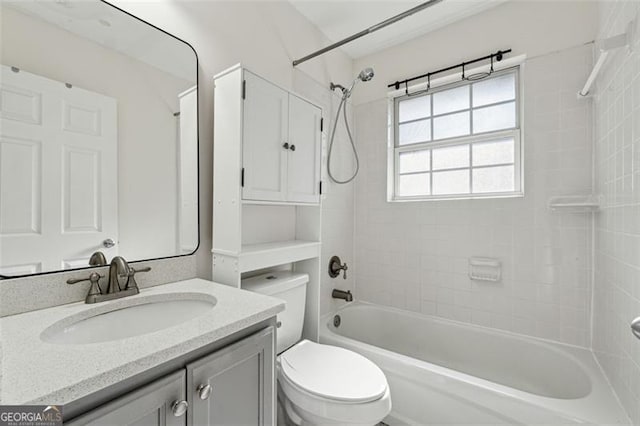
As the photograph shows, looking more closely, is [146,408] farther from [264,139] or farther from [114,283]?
[264,139]

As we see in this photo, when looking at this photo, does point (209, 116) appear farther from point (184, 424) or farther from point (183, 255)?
point (184, 424)

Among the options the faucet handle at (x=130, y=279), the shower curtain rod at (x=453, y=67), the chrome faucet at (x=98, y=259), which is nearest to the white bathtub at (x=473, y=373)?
the faucet handle at (x=130, y=279)

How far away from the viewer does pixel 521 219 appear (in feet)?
5.95

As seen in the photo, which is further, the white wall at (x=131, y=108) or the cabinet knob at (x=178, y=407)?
the white wall at (x=131, y=108)

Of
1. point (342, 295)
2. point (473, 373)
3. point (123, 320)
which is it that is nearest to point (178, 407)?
point (123, 320)

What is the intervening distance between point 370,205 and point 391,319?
0.95 metres

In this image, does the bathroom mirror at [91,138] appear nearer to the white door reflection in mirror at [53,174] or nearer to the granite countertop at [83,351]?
the white door reflection in mirror at [53,174]

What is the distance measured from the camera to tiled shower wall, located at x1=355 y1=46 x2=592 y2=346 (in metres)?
1.65

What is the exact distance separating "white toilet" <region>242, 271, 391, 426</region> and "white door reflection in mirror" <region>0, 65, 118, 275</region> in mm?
676

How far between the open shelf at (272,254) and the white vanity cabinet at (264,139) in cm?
25

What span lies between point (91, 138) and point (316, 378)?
1.29 m

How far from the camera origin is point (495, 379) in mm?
1793

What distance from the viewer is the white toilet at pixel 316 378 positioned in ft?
3.51

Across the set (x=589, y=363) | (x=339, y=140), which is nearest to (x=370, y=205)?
(x=339, y=140)
